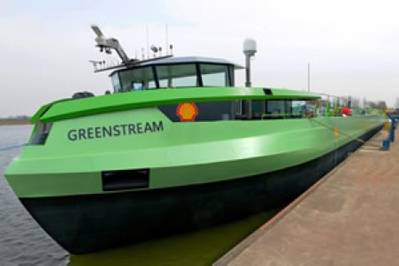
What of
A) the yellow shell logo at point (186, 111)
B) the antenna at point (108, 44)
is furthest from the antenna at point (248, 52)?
the yellow shell logo at point (186, 111)

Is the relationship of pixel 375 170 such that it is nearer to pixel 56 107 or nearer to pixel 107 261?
pixel 107 261

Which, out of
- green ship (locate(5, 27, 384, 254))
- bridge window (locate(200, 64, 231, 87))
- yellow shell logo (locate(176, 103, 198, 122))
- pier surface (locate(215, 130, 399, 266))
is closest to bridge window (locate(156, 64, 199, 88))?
bridge window (locate(200, 64, 231, 87))

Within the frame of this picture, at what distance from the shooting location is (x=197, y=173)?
503cm

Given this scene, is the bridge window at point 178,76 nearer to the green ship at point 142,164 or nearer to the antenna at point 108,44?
the green ship at point 142,164

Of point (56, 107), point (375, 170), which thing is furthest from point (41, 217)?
point (375, 170)

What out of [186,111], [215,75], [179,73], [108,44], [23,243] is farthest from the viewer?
[108,44]

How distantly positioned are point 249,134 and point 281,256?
2442 millimetres

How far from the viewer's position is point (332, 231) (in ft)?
13.9

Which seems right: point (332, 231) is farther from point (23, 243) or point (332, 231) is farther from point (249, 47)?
point (23, 243)

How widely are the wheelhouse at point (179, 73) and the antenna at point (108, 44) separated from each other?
1410 mm

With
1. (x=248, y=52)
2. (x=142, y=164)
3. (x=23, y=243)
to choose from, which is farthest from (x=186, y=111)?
(x=23, y=243)

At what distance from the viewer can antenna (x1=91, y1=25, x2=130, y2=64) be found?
7820mm

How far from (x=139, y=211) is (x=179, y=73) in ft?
8.42

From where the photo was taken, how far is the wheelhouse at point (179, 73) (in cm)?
623
